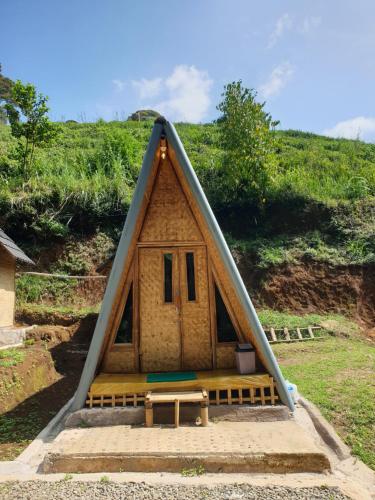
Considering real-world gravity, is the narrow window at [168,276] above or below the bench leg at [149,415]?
above

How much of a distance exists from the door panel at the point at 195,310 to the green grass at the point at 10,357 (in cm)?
380

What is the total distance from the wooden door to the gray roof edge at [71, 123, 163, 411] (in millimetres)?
902

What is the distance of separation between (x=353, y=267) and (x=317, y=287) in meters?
1.97

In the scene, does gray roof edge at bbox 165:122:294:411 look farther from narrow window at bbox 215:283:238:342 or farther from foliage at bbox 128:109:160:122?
foliage at bbox 128:109:160:122

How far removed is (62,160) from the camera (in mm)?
18891

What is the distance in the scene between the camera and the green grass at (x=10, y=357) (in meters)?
6.68

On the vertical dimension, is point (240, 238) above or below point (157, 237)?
above

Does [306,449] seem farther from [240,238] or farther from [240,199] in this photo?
[240,199]

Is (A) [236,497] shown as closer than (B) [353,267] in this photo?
Yes

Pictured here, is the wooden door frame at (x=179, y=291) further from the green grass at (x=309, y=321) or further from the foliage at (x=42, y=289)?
the foliage at (x=42, y=289)

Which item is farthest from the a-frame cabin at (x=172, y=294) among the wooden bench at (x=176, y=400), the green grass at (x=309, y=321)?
the green grass at (x=309, y=321)

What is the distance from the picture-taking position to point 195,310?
5793mm

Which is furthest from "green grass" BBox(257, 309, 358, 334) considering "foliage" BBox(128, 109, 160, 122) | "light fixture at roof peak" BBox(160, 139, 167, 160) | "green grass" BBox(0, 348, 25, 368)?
"foliage" BBox(128, 109, 160, 122)

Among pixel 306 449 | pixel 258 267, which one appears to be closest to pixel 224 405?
pixel 306 449
